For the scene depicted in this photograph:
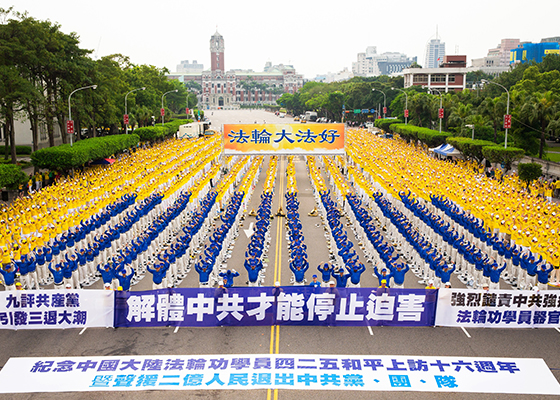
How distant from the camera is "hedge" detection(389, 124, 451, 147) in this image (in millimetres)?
43656

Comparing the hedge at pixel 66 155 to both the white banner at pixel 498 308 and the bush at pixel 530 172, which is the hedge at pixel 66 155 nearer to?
the white banner at pixel 498 308

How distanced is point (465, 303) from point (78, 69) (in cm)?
3357

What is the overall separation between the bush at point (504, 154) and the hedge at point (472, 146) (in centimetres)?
147

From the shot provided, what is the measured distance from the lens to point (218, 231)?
17.4 meters

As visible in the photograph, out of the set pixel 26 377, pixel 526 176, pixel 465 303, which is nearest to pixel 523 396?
pixel 465 303

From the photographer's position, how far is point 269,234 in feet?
68.3

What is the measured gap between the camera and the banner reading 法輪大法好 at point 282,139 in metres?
34.5

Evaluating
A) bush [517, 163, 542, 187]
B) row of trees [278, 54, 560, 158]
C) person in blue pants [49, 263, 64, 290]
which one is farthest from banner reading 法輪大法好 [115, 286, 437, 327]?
row of trees [278, 54, 560, 158]

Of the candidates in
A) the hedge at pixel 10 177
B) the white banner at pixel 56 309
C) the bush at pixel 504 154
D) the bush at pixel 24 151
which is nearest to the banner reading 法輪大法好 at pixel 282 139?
the bush at pixel 504 154

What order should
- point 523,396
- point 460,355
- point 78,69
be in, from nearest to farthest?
1. point 523,396
2. point 460,355
3. point 78,69

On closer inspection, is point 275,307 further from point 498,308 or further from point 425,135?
point 425,135

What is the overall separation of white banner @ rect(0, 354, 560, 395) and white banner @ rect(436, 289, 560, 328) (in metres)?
1.45

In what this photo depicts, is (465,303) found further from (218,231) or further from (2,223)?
(2,223)

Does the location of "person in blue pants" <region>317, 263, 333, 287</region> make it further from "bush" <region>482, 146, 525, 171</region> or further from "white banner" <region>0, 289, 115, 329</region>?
"bush" <region>482, 146, 525, 171</region>
